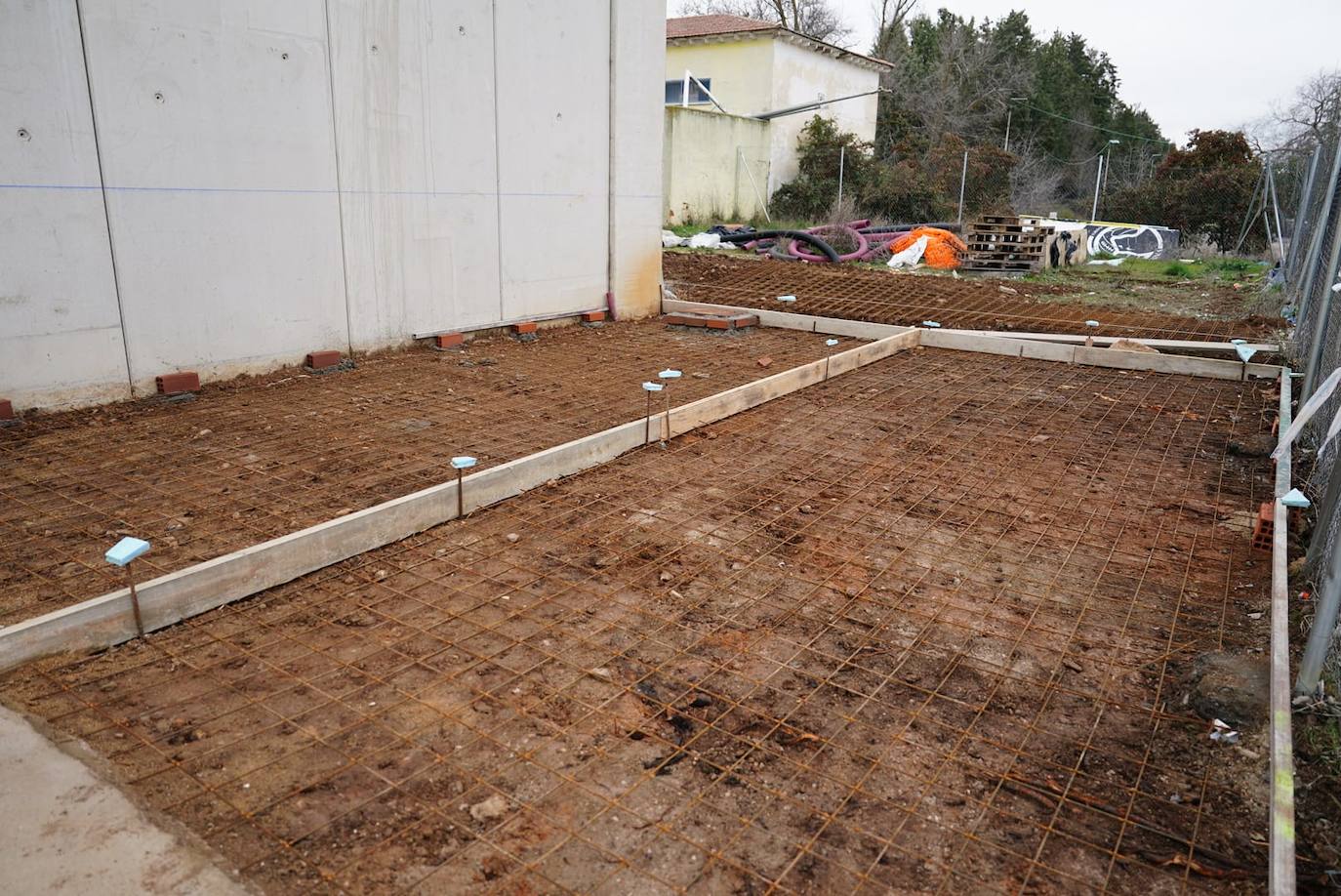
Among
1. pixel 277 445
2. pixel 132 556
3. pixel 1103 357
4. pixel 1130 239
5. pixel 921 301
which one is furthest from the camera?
pixel 1130 239

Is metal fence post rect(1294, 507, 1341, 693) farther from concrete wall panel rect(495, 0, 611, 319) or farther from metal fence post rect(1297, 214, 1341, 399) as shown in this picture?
concrete wall panel rect(495, 0, 611, 319)

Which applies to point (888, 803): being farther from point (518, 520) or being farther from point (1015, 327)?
point (1015, 327)

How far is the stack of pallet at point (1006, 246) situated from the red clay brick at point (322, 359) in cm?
1087

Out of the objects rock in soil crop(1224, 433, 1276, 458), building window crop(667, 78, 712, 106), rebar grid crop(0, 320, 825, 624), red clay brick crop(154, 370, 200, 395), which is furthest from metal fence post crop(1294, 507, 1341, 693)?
building window crop(667, 78, 712, 106)

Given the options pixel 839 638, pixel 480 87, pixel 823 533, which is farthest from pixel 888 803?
pixel 480 87

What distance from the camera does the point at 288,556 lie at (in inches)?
144

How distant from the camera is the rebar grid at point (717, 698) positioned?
2270mm

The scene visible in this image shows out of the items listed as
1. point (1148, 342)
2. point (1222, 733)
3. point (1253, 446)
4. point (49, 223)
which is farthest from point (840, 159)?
point (1222, 733)

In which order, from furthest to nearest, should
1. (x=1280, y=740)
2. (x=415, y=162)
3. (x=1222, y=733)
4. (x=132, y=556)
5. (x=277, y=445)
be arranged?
(x=415, y=162), (x=277, y=445), (x=132, y=556), (x=1222, y=733), (x=1280, y=740)

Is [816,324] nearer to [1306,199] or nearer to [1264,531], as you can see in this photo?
[1264,531]

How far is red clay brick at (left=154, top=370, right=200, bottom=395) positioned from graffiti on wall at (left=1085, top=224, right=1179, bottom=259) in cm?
1967

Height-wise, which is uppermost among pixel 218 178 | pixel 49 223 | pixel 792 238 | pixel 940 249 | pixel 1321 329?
pixel 218 178

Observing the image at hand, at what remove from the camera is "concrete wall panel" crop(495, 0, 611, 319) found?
341 inches

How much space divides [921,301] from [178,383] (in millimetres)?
8277
